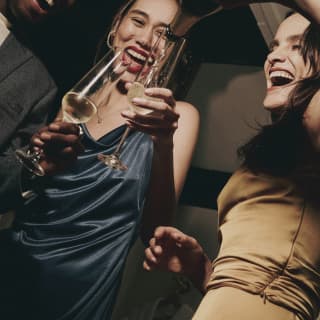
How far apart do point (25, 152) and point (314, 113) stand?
91 cm

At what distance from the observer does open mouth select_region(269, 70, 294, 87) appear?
1421 millimetres

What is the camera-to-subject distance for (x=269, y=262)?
94 cm

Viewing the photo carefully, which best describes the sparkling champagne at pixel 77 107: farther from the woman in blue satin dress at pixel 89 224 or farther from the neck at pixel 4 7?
the neck at pixel 4 7

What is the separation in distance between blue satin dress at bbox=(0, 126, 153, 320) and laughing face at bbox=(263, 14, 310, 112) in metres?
0.57

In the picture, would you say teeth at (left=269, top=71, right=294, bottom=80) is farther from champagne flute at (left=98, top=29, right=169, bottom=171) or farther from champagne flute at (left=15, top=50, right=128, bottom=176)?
champagne flute at (left=15, top=50, right=128, bottom=176)

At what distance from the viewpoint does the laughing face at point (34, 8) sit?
1.82 meters

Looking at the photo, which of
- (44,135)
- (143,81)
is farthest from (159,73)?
(44,135)

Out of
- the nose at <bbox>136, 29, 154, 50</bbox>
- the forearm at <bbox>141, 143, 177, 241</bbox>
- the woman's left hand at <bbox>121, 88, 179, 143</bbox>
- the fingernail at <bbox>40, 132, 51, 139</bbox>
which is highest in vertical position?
the fingernail at <bbox>40, 132, 51, 139</bbox>

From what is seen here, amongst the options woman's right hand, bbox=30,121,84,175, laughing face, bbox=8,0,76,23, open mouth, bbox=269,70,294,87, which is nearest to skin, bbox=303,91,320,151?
open mouth, bbox=269,70,294,87

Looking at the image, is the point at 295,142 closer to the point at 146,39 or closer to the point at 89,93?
the point at 89,93

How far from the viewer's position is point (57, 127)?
1155 millimetres

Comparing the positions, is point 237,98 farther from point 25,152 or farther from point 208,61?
point 25,152

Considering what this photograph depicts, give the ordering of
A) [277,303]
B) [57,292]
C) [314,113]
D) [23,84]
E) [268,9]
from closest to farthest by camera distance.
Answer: [277,303]
[314,113]
[57,292]
[23,84]
[268,9]

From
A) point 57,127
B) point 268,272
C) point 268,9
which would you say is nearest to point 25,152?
point 57,127
